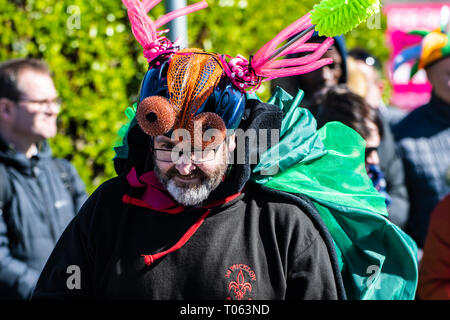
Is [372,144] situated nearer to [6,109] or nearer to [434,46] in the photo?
[434,46]

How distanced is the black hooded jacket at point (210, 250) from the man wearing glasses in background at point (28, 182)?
0.91 metres

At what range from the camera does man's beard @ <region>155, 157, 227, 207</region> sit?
73.1 inches

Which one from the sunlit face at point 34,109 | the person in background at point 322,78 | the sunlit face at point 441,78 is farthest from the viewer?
the sunlit face at point 441,78

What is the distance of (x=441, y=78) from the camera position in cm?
386

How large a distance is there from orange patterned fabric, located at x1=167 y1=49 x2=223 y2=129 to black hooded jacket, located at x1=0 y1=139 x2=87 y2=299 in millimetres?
1376

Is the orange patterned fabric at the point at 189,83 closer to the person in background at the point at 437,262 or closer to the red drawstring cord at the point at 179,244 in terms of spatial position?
the red drawstring cord at the point at 179,244

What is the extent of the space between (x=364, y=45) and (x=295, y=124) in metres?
5.26

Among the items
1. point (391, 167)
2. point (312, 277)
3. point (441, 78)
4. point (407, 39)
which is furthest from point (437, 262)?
point (407, 39)

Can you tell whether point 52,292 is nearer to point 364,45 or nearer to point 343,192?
point 343,192

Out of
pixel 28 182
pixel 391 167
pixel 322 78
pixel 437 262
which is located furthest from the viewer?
pixel 391 167

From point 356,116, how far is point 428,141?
1.18 metres

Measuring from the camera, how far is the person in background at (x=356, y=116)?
110 inches

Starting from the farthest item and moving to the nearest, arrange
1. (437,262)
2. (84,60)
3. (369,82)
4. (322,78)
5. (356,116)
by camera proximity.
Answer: (369,82) < (84,60) < (322,78) < (356,116) < (437,262)

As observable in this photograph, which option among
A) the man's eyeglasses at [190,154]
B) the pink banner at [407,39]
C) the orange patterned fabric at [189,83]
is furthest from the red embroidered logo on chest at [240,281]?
the pink banner at [407,39]
